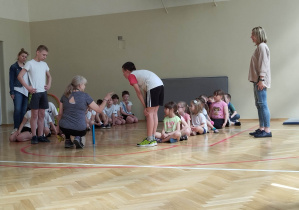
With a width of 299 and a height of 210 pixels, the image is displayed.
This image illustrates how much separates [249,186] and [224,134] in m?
3.69

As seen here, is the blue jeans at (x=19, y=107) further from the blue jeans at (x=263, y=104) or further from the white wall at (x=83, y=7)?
the white wall at (x=83, y=7)

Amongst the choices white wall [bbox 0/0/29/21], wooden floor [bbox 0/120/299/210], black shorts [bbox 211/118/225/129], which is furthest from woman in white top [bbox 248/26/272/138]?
white wall [bbox 0/0/29/21]

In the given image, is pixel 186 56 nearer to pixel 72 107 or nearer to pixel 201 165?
pixel 72 107

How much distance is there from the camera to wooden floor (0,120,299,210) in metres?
2.73

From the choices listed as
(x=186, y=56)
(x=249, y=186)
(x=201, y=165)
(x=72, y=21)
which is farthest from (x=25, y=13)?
(x=249, y=186)

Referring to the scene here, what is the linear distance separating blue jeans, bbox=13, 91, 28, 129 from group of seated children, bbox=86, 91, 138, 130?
1.82 m

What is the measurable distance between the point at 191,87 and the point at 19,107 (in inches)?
168

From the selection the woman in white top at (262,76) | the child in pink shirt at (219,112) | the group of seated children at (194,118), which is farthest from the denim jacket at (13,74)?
the woman in white top at (262,76)

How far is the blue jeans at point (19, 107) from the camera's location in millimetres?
7132

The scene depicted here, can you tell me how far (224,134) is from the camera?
21.9ft

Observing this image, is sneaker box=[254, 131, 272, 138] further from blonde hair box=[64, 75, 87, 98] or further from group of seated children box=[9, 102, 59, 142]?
group of seated children box=[9, 102, 59, 142]

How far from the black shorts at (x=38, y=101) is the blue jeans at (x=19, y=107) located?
995 mm

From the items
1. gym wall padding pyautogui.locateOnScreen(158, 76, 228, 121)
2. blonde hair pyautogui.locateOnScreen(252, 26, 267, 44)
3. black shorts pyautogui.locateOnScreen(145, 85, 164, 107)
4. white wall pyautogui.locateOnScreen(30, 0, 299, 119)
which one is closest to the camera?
black shorts pyautogui.locateOnScreen(145, 85, 164, 107)

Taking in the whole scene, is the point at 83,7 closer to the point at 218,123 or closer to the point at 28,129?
the point at 28,129
